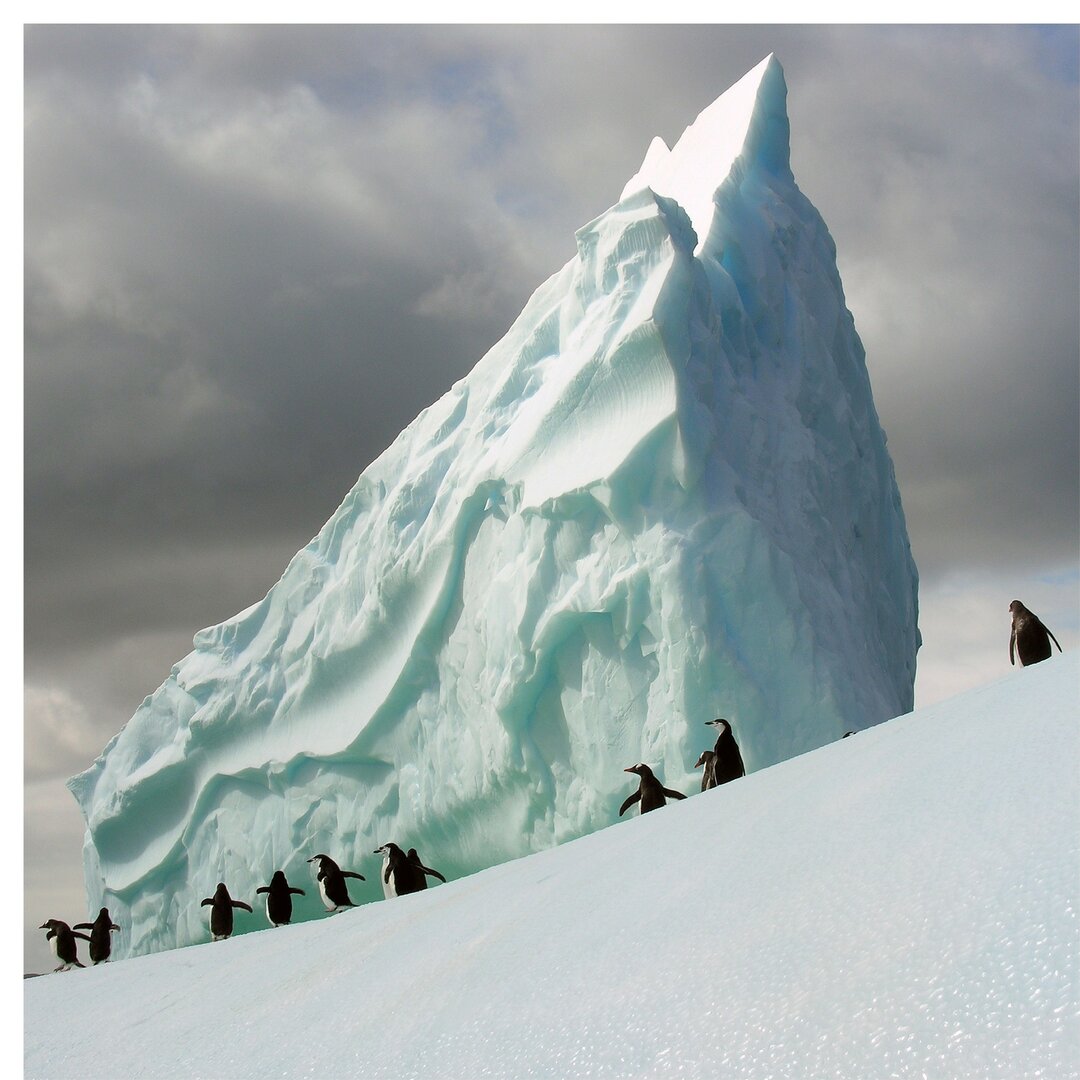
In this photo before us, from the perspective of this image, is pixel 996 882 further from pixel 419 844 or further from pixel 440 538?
pixel 419 844

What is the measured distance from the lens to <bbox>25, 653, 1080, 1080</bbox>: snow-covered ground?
178 centimetres

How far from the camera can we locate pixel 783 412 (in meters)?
10.8

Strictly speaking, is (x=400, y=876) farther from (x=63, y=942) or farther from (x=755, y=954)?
(x=755, y=954)

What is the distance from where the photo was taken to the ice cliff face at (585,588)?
29.9 ft

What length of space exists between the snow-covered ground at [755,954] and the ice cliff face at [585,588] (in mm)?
5501

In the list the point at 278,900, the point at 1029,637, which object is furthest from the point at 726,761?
the point at 278,900

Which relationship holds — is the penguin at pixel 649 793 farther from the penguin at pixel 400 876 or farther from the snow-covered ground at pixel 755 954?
the snow-covered ground at pixel 755 954

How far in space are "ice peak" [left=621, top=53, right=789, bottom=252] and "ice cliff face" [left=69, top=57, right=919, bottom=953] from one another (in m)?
0.04

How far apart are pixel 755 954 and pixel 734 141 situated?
11949 millimetres

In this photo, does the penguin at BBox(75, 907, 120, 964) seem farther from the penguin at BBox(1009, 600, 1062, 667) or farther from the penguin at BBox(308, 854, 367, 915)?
the penguin at BBox(1009, 600, 1062, 667)

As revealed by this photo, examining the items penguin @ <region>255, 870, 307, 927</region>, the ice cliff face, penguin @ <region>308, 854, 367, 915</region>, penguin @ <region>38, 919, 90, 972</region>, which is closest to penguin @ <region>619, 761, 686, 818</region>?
the ice cliff face

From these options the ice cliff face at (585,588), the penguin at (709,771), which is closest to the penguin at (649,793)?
the penguin at (709,771)

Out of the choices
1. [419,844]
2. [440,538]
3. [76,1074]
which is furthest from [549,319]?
[76,1074]

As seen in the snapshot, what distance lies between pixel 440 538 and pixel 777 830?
8.63 metres
